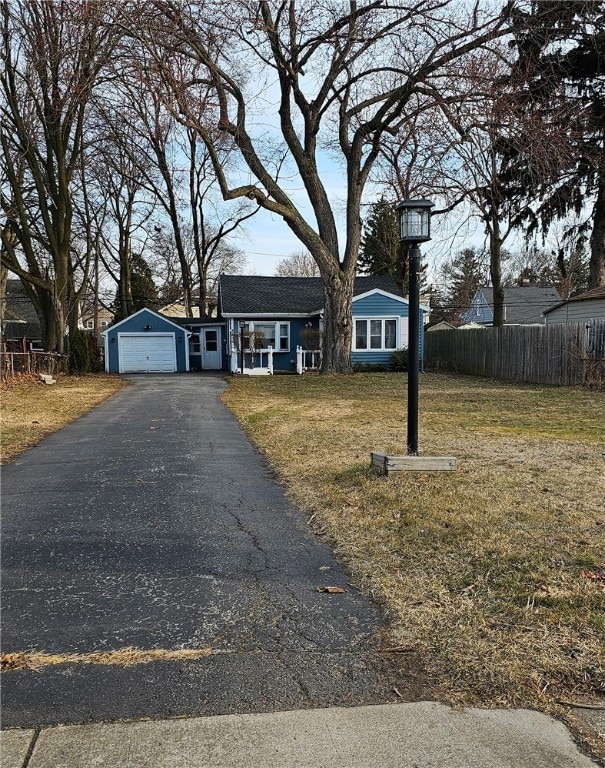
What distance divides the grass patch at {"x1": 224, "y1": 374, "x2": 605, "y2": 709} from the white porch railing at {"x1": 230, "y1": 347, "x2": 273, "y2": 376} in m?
13.6

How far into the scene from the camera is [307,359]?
25.0m

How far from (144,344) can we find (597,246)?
1954 centimetres

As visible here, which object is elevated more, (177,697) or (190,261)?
(190,261)

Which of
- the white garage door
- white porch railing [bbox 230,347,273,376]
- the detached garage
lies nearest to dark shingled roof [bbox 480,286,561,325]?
white porch railing [bbox 230,347,273,376]

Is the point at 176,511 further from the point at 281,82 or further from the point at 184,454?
the point at 281,82

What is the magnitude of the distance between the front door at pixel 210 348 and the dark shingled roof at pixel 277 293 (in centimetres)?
282

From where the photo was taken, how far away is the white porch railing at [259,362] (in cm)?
2311

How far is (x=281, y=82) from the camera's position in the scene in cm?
1759

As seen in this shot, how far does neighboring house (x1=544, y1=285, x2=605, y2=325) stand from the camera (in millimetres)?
19375

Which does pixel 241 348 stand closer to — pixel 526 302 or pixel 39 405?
pixel 39 405

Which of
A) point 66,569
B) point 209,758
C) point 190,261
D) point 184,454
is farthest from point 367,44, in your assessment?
point 190,261

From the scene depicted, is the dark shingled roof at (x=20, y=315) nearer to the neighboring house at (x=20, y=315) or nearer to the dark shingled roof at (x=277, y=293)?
the neighboring house at (x=20, y=315)

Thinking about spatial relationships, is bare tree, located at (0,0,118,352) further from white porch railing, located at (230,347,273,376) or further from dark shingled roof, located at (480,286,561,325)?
dark shingled roof, located at (480,286,561,325)

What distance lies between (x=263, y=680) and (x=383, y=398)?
11.3m
